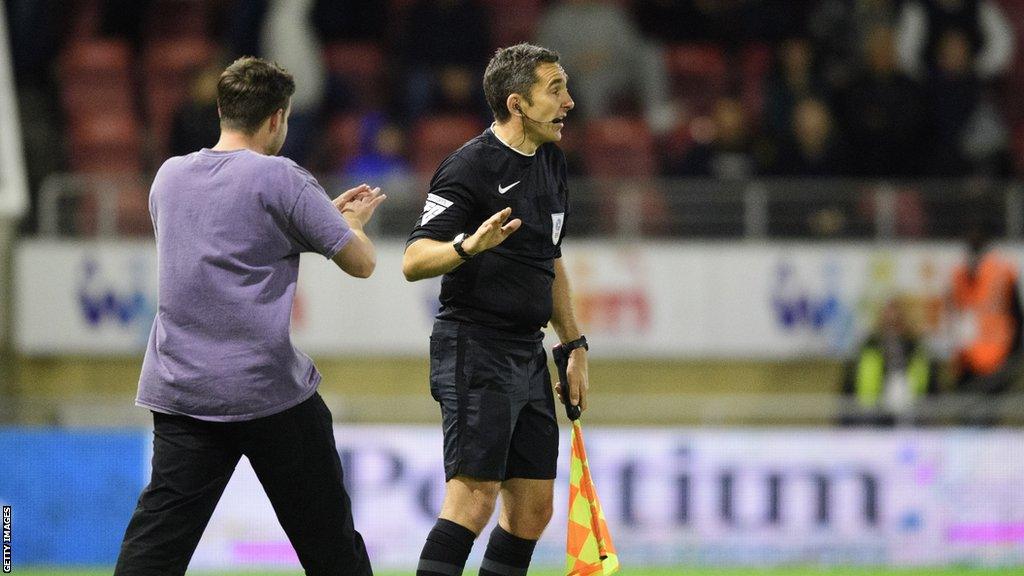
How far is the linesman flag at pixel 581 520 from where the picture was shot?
6.11 metres

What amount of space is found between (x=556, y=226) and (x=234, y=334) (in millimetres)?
1430

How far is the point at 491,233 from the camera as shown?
5.20m

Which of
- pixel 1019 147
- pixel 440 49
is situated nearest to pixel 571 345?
pixel 440 49

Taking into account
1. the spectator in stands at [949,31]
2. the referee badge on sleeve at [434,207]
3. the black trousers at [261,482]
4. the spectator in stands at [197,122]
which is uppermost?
the spectator in stands at [949,31]

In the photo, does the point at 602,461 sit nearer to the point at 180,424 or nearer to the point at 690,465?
the point at 690,465

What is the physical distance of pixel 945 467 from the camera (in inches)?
434

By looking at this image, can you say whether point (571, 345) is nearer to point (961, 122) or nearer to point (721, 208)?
point (721, 208)

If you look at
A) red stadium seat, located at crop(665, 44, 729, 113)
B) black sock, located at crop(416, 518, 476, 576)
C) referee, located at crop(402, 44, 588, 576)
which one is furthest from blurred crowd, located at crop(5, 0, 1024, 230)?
black sock, located at crop(416, 518, 476, 576)

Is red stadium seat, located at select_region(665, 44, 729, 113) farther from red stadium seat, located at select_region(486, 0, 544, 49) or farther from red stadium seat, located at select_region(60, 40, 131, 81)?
red stadium seat, located at select_region(60, 40, 131, 81)

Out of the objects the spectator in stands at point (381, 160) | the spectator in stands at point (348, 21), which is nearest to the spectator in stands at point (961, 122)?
the spectator in stands at point (381, 160)

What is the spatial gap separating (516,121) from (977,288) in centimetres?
744

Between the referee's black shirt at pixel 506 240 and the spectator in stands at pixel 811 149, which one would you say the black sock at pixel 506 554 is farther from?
the spectator in stands at pixel 811 149

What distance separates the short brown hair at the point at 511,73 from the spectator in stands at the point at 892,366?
673 cm

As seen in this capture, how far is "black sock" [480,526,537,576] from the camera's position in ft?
19.3
